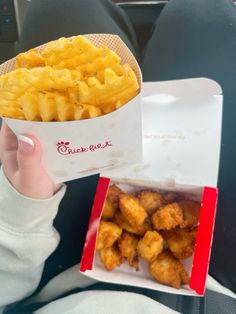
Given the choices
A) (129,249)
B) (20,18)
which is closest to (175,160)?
(129,249)

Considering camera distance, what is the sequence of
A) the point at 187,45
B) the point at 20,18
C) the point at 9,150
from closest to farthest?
the point at 9,150 → the point at 187,45 → the point at 20,18

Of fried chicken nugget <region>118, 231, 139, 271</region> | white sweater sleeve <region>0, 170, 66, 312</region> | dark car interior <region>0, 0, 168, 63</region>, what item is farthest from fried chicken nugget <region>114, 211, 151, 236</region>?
dark car interior <region>0, 0, 168, 63</region>

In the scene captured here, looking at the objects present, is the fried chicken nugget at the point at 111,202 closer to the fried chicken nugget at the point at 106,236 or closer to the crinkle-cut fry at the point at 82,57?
the fried chicken nugget at the point at 106,236

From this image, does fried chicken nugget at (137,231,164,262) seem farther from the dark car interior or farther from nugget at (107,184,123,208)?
the dark car interior

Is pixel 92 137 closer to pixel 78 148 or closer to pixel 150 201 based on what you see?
pixel 78 148

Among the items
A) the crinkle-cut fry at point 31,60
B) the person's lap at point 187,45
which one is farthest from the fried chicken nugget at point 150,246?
the crinkle-cut fry at point 31,60

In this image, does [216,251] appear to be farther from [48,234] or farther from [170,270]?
[48,234]

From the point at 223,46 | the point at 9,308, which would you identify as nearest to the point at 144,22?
the point at 223,46
